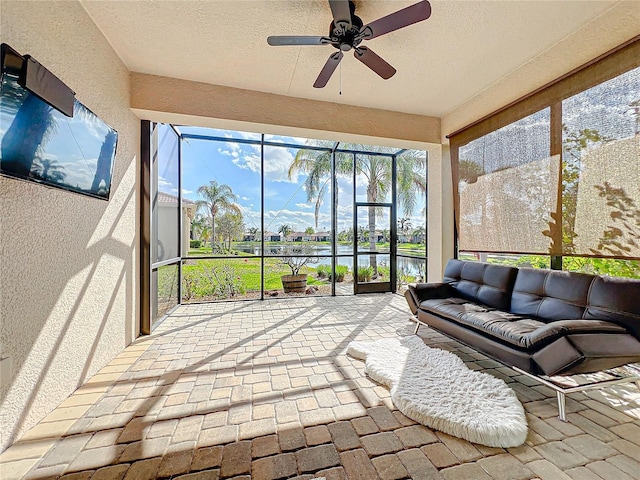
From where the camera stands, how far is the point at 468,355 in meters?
2.84

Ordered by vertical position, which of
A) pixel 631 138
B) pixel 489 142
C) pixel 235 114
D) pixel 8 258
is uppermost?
pixel 235 114

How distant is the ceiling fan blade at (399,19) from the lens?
1862mm

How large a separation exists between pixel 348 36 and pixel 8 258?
266 centimetres

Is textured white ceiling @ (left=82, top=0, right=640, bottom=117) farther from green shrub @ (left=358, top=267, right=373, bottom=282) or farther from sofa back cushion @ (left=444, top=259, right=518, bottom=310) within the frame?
green shrub @ (left=358, top=267, right=373, bottom=282)

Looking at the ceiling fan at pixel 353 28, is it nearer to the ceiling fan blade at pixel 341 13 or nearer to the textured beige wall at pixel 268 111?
the ceiling fan blade at pixel 341 13

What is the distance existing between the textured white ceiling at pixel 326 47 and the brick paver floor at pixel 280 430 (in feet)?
9.97

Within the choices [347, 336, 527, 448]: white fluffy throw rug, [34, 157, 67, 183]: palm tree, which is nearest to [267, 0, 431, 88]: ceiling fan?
[34, 157, 67, 183]: palm tree

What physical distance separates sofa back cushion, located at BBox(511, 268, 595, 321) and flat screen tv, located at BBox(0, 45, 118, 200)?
3.85 m

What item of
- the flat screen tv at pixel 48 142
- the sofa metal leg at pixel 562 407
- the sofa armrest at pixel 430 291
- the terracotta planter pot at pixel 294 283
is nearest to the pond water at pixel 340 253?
the terracotta planter pot at pixel 294 283

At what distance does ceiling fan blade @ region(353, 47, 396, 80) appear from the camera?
2.30 meters

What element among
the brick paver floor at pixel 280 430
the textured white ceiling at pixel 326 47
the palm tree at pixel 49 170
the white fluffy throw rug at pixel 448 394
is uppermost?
the textured white ceiling at pixel 326 47

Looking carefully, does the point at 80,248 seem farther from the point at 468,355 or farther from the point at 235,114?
the point at 468,355

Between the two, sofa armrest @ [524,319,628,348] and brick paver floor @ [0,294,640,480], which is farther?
sofa armrest @ [524,319,628,348]

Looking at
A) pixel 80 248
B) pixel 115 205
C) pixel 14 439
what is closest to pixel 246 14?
pixel 115 205
